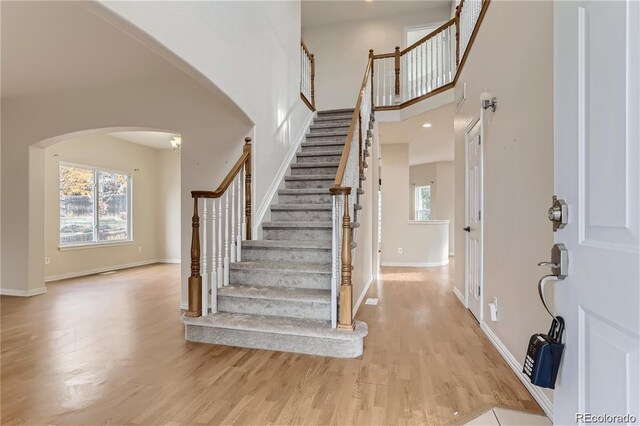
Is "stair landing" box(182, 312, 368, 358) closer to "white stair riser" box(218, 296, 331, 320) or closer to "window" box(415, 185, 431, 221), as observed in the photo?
"white stair riser" box(218, 296, 331, 320)

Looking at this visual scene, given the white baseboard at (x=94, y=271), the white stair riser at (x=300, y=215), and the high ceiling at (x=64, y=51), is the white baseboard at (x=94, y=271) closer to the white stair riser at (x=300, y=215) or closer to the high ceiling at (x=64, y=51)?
the high ceiling at (x=64, y=51)

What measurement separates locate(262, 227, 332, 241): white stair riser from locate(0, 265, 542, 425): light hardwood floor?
939 millimetres

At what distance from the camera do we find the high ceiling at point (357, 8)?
6317mm

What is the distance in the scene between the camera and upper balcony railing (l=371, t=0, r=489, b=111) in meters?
4.42

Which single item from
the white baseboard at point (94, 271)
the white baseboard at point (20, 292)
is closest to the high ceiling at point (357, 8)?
the white baseboard at point (94, 271)

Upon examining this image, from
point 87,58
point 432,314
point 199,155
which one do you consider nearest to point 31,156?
point 87,58

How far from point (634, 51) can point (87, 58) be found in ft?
12.6

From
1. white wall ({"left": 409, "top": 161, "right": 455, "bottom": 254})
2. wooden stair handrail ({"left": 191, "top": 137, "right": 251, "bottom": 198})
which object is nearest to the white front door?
wooden stair handrail ({"left": 191, "top": 137, "right": 251, "bottom": 198})

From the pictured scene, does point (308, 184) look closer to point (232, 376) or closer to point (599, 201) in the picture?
point (232, 376)

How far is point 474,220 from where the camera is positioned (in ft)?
10.7

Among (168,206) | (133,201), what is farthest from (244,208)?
(168,206)

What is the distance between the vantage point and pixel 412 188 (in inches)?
396

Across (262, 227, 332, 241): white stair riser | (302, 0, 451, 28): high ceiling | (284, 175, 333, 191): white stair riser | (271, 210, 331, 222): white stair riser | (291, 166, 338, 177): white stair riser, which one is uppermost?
(302, 0, 451, 28): high ceiling

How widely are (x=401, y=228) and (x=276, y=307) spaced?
463 cm
